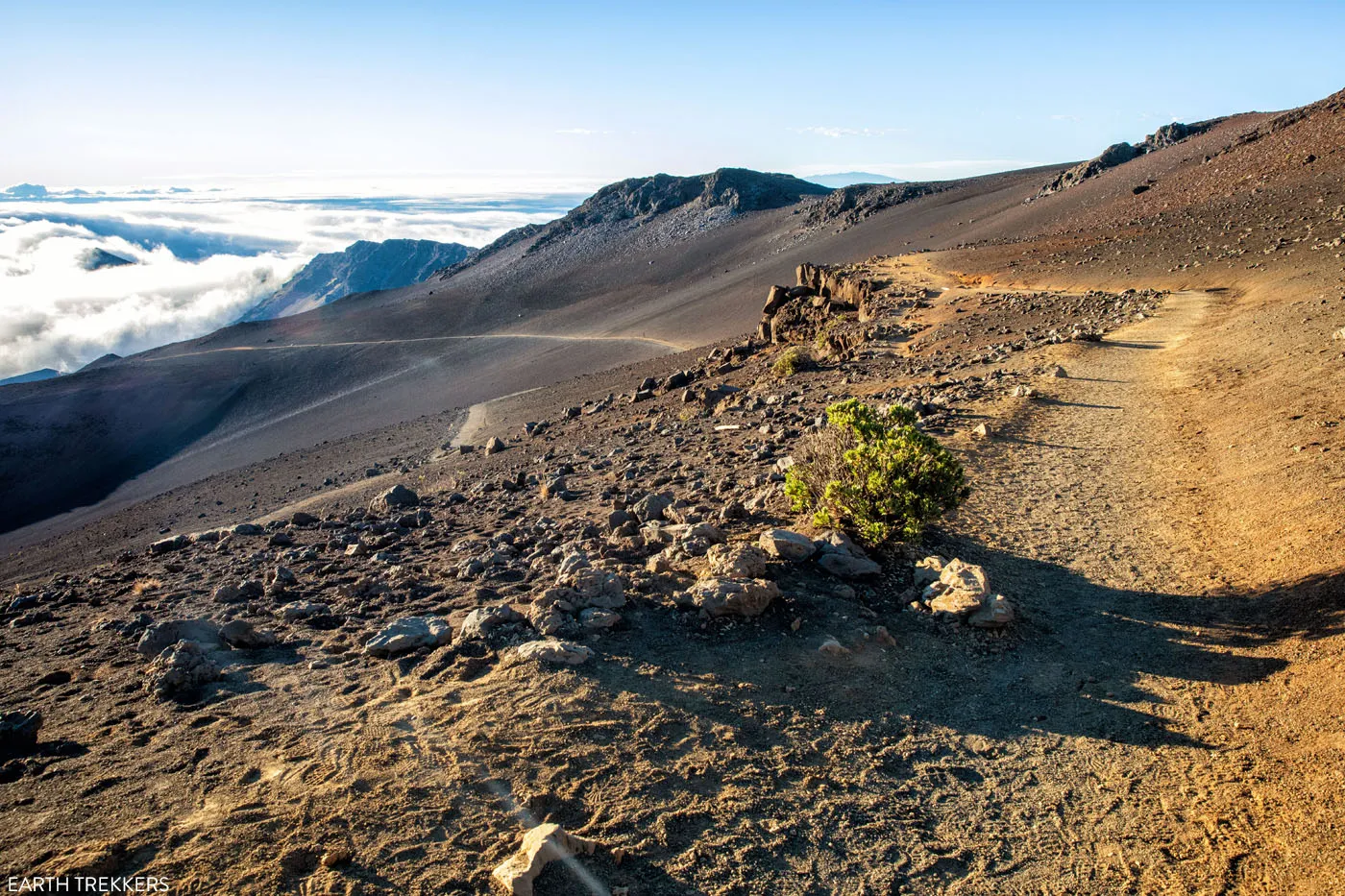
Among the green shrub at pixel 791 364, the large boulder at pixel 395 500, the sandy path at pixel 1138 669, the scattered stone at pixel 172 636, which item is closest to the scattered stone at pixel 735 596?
the sandy path at pixel 1138 669

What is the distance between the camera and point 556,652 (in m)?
4.36

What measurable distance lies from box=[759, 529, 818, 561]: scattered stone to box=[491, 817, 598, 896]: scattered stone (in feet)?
9.42

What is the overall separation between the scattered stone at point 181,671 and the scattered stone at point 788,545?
377 centimetres

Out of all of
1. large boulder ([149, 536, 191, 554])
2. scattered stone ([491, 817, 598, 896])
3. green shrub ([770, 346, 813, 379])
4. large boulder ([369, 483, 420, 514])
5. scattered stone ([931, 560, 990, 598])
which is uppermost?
green shrub ([770, 346, 813, 379])

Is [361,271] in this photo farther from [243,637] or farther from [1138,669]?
Result: [1138,669]

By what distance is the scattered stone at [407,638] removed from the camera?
186 inches

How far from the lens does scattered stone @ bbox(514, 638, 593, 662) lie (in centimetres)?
435

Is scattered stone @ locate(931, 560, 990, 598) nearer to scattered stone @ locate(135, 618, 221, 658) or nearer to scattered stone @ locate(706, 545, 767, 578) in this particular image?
scattered stone @ locate(706, 545, 767, 578)

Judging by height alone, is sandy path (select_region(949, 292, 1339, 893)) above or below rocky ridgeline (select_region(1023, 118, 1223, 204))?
below

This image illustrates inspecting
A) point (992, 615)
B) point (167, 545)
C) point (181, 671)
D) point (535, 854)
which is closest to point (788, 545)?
point (992, 615)

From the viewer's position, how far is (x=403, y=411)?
3300 centimetres

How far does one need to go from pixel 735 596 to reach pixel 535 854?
2.25 meters

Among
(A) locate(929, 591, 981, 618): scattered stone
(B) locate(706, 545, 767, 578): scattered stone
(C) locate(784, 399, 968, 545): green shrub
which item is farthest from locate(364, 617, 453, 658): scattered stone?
(A) locate(929, 591, 981, 618): scattered stone

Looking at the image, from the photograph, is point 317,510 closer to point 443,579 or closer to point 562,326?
point 443,579
